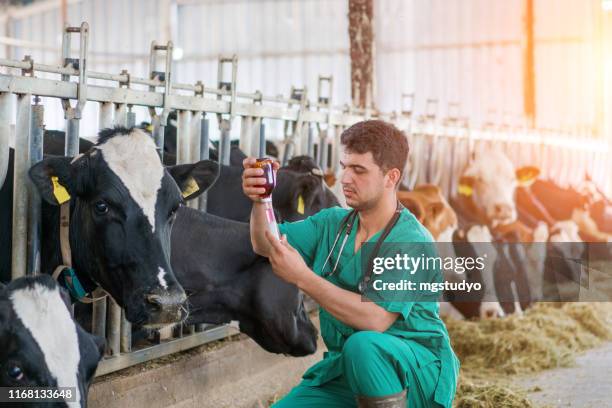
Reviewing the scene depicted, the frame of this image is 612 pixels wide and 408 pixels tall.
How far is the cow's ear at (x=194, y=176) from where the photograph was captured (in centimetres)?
428

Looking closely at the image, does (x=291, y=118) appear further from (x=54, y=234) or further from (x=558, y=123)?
(x=558, y=123)

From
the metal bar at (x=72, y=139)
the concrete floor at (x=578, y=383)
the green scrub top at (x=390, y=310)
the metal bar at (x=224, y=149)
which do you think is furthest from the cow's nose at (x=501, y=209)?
the green scrub top at (x=390, y=310)

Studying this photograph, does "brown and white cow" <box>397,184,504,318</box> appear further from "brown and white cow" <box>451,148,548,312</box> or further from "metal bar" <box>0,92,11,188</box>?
"metal bar" <box>0,92,11,188</box>

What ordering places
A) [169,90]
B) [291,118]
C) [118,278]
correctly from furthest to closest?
1. [291,118]
2. [169,90]
3. [118,278]

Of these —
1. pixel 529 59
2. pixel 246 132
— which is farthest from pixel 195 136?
pixel 529 59

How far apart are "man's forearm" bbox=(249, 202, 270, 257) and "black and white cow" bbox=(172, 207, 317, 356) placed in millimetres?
1247

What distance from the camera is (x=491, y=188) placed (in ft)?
29.8

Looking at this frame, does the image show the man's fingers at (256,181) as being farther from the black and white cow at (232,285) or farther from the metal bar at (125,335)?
the metal bar at (125,335)

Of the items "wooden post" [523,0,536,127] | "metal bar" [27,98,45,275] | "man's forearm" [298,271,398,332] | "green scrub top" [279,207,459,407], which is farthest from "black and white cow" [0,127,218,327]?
"wooden post" [523,0,536,127]

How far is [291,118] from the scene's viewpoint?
6.53 metres

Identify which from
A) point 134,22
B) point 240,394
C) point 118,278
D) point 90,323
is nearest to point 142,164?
point 118,278

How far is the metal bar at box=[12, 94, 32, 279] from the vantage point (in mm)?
4051

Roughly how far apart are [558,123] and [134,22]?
1069 cm

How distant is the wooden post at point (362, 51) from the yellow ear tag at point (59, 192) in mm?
5756
